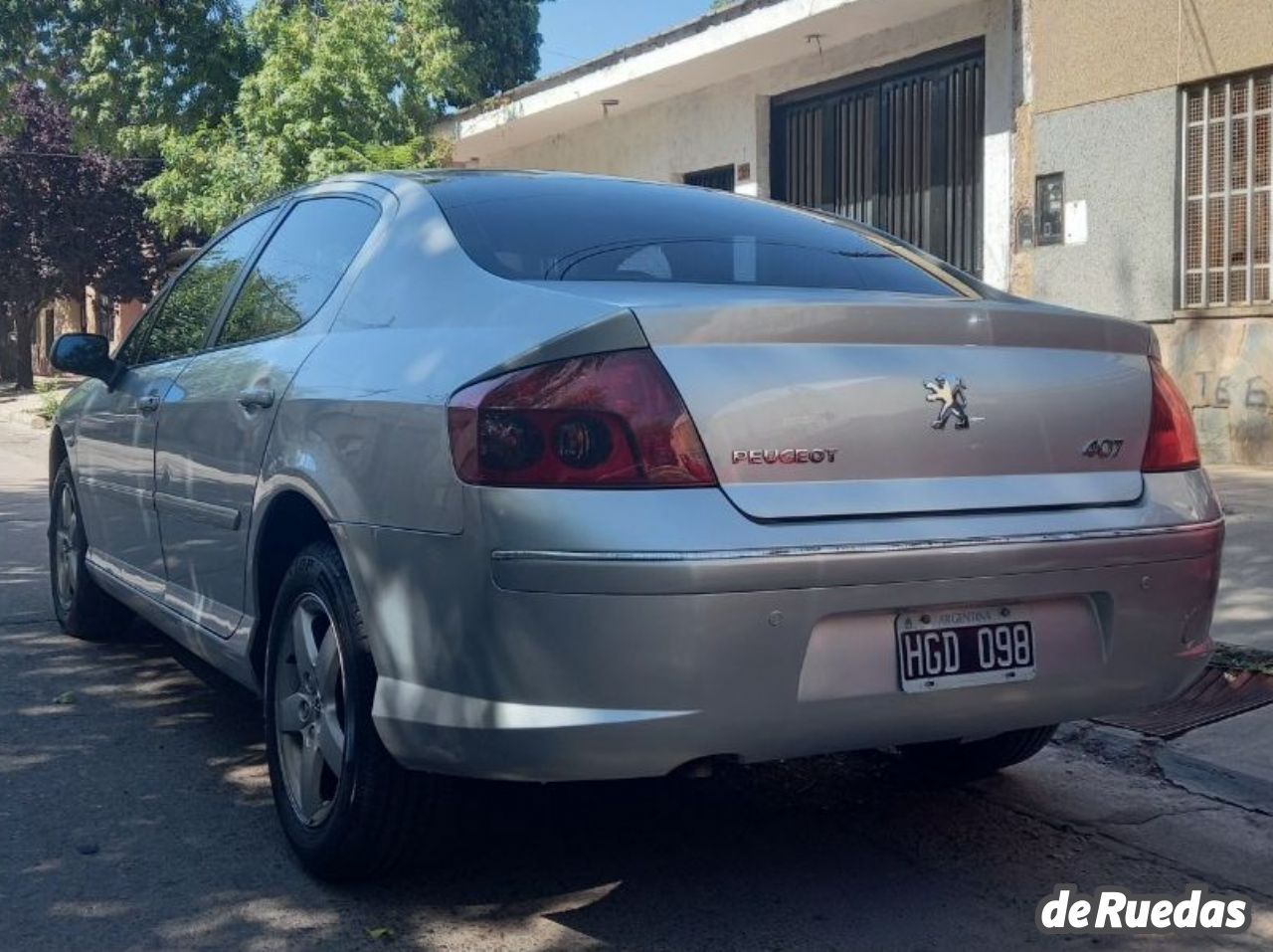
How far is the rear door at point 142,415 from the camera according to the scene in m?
4.75

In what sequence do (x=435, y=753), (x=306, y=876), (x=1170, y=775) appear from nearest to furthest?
(x=435, y=753) < (x=306, y=876) < (x=1170, y=775)

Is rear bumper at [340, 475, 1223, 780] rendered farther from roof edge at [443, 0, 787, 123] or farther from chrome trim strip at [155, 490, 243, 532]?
roof edge at [443, 0, 787, 123]

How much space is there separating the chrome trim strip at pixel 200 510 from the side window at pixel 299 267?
1.64 ft

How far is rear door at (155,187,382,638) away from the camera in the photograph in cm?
386

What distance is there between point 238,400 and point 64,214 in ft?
96.7

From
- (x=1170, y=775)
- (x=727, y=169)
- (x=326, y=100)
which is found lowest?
(x=1170, y=775)

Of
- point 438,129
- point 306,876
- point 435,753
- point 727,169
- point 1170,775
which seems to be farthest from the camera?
point 438,129

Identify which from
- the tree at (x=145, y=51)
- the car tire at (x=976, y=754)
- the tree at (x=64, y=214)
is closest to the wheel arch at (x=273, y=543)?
the car tire at (x=976, y=754)

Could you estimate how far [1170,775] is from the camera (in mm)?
4348

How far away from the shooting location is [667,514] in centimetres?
279

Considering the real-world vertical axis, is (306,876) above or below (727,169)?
below

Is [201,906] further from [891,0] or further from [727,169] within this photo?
[727,169]

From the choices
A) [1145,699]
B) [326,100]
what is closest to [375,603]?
[1145,699]

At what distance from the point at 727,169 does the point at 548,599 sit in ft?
40.4
